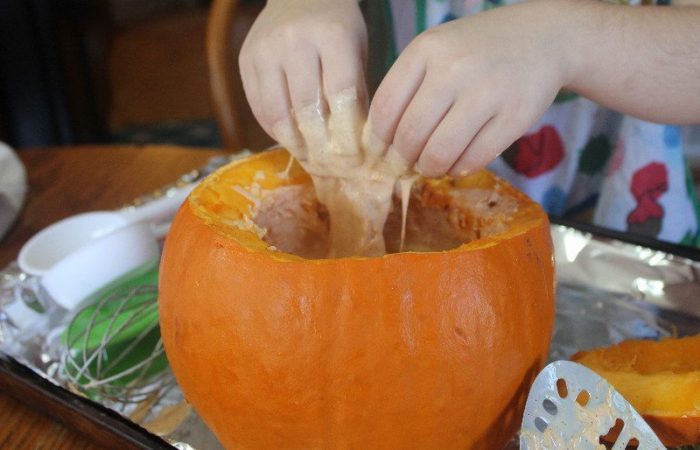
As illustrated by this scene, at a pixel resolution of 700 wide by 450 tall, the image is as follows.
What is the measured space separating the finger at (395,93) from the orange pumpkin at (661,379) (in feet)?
0.78

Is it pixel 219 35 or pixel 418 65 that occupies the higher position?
pixel 418 65

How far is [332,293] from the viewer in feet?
1.41

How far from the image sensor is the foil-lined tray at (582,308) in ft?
1.94

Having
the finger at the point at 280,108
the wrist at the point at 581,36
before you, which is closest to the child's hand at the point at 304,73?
the finger at the point at 280,108

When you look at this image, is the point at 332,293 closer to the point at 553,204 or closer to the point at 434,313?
the point at 434,313

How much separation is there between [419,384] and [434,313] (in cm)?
5

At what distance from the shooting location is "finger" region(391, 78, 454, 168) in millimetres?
449

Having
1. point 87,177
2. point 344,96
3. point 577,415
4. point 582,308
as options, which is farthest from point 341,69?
point 87,177

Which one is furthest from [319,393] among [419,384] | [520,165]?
[520,165]

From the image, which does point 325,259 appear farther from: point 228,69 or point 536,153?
point 228,69

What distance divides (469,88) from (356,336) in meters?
0.17

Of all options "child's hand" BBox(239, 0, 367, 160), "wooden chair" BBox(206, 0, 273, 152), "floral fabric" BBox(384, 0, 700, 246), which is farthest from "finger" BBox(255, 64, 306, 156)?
"wooden chair" BBox(206, 0, 273, 152)

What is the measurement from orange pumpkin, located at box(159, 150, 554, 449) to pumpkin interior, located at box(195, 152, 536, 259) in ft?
0.04

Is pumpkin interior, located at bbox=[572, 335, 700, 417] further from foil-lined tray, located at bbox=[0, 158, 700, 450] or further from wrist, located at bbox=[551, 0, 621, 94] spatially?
wrist, located at bbox=[551, 0, 621, 94]
